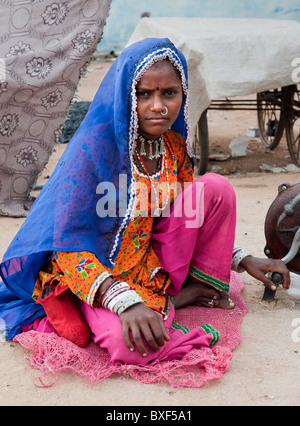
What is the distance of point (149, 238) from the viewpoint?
263 cm

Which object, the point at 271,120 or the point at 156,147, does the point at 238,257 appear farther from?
the point at 271,120

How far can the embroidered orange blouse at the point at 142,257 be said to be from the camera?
2.31 m

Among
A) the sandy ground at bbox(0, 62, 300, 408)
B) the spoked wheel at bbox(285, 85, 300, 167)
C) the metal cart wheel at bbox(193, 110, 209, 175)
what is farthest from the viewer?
the spoked wheel at bbox(285, 85, 300, 167)

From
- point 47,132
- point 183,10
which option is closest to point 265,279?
point 47,132

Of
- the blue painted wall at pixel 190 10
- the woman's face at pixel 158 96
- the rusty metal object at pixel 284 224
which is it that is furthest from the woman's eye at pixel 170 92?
the blue painted wall at pixel 190 10

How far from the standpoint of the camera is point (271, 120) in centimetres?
652

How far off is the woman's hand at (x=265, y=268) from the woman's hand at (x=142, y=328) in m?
0.70

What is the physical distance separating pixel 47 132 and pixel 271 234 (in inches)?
99.2

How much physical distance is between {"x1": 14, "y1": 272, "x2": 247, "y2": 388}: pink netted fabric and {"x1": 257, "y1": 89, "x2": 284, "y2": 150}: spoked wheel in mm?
3887

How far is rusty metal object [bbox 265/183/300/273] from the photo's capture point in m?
2.68

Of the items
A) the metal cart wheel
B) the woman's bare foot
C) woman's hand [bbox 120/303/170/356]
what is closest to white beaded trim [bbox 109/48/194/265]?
woman's hand [bbox 120/303/170/356]

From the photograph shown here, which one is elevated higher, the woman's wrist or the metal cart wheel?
the woman's wrist

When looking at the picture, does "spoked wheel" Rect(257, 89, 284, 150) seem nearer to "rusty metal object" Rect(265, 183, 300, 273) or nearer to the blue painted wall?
"rusty metal object" Rect(265, 183, 300, 273)

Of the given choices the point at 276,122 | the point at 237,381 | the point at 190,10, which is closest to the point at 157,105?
the point at 237,381
